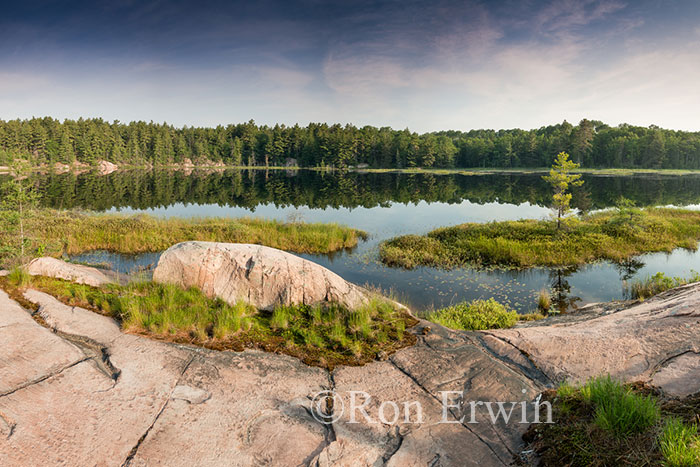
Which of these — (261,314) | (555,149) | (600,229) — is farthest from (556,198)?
(555,149)

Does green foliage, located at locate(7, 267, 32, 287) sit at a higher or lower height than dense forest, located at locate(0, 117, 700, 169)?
lower

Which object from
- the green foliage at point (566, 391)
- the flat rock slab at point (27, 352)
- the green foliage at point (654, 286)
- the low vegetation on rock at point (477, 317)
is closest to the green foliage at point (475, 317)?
the low vegetation on rock at point (477, 317)

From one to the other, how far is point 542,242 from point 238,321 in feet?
67.1

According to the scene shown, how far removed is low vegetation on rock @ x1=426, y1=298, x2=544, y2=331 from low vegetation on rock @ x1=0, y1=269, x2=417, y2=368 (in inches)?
130

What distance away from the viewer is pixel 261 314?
306 inches

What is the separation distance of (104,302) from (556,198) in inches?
988

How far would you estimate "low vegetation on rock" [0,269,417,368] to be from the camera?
6062 millimetres

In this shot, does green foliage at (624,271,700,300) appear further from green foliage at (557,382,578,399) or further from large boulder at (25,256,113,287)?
large boulder at (25,256,113,287)

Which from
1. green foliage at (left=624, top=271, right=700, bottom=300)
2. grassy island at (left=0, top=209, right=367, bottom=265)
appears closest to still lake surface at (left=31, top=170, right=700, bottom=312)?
green foliage at (left=624, top=271, right=700, bottom=300)

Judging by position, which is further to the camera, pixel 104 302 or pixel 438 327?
pixel 438 327

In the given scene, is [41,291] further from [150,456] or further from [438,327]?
[438,327]

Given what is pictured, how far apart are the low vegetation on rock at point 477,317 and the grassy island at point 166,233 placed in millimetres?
11583

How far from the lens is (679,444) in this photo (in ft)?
9.30

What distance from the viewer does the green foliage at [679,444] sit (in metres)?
2.79
